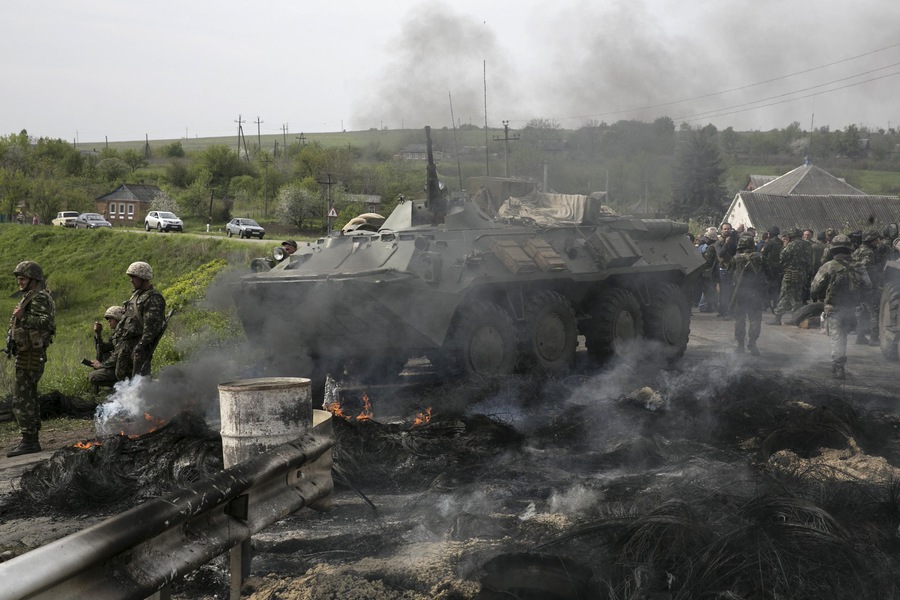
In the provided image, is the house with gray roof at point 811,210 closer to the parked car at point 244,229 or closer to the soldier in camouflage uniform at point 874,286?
the parked car at point 244,229

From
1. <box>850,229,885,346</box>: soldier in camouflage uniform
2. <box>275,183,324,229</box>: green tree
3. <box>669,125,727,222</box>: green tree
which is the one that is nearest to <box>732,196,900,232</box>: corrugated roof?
Result: <box>669,125,727,222</box>: green tree

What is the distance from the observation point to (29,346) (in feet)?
29.6

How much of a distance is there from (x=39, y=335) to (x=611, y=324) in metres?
6.70

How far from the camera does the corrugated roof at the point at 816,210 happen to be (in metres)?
45.3

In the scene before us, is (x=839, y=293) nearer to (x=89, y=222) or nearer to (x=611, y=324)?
(x=611, y=324)

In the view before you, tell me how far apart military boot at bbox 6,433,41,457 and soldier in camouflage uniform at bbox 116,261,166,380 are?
38.7 inches

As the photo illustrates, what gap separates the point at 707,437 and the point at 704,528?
3454mm

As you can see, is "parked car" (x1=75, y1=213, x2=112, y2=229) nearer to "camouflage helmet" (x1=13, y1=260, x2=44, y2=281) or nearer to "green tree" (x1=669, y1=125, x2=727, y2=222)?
"green tree" (x1=669, y1=125, x2=727, y2=222)

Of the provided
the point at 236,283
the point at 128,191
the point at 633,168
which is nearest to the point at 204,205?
the point at 128,191

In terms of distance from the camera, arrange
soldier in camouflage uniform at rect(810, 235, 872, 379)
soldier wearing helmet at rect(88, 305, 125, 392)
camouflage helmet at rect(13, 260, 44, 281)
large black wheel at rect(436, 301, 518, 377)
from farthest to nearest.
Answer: soldier in camouflage uniform at rect(810, 235, 872, 379), large black wheel at rect(436, 301, 518, 377), soldier wearing helmet at rect(88, 305, 125, 392), camouflage helmet at rect(13, 260, 44, 281)

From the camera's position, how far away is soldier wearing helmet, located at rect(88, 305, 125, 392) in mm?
9727

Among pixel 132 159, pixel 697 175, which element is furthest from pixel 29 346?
pixel 132 159

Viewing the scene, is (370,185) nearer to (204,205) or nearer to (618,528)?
(204,205)

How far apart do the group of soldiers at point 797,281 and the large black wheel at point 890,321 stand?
0.25 m
